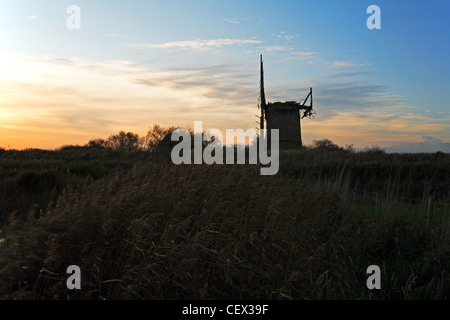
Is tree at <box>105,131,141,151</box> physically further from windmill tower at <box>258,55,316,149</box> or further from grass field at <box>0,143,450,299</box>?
grass field at <box>0,143,450,299</box>

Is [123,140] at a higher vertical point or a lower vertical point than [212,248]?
higher

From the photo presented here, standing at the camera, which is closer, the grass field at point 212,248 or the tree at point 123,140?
the grass field at point 212,248

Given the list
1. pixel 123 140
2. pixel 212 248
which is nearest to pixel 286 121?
pixel 123 140

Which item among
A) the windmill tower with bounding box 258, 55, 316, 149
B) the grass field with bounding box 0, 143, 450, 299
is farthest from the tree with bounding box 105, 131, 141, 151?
the grass field with bounding box 0, 143, 450, 299

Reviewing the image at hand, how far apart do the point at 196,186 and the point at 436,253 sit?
4368mm

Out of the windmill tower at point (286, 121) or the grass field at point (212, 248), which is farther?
the windmill tower at point (286, 121)

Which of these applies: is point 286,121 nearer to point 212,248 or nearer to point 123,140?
point 123,140

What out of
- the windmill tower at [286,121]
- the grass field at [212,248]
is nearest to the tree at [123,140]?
the windmill tower at [286,121]

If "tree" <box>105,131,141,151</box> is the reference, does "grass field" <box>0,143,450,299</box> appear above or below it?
below

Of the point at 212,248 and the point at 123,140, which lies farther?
the point at 123,140

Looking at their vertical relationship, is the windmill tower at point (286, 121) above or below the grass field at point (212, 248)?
above

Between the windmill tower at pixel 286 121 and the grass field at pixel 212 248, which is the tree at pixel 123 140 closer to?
the windmill tower at pixel 286 121
